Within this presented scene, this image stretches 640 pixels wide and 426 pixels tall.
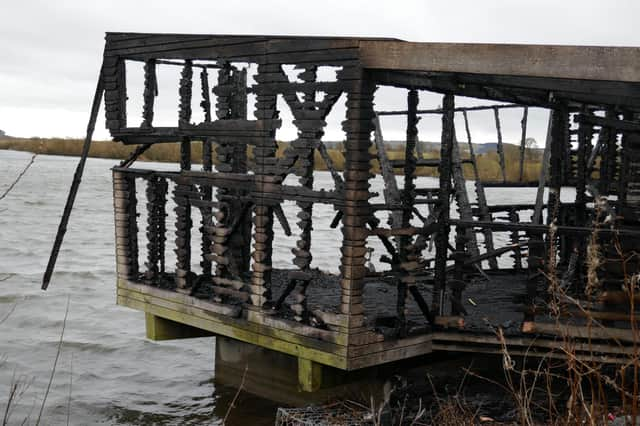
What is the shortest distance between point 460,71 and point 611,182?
19.5ft

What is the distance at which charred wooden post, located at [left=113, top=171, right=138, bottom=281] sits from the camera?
10617mm

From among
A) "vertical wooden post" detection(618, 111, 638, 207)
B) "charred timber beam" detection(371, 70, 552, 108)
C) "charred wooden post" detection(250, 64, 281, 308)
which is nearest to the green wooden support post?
"charred wooden post" detection(250, 64, 281, 308)

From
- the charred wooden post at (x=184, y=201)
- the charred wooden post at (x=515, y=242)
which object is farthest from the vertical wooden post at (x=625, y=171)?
the charred wooden post at (x=184, y=201)

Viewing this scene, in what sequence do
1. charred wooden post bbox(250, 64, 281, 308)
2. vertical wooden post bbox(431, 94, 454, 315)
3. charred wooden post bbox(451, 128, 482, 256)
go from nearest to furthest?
charred wooden post bbox(250, 64, 281, 308) < vertical wooden post bbox(431, 94, 454, 315) < charred wooden post bbox(451, 128, 482, 256)

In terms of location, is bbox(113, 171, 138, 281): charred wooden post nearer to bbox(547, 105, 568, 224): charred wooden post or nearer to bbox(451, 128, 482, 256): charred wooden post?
bbox(451, 128, 482, 256): charred wooden post

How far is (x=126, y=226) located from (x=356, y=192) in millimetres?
4162

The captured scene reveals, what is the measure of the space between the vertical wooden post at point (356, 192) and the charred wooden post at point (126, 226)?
387 centimetres

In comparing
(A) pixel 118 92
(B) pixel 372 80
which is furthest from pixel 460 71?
(A) pixel 118 92

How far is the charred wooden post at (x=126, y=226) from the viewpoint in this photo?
10.6m

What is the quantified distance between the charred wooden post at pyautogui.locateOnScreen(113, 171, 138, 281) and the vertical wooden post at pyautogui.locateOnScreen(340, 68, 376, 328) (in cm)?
387

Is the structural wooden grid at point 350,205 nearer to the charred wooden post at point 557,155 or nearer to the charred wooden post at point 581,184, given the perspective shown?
the charred wooden post at point 557,155

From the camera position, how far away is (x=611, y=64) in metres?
6.42

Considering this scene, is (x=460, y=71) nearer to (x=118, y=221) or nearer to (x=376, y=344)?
(x=376, y=344)

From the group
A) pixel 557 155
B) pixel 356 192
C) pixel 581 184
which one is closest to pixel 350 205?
pixel 356 192
